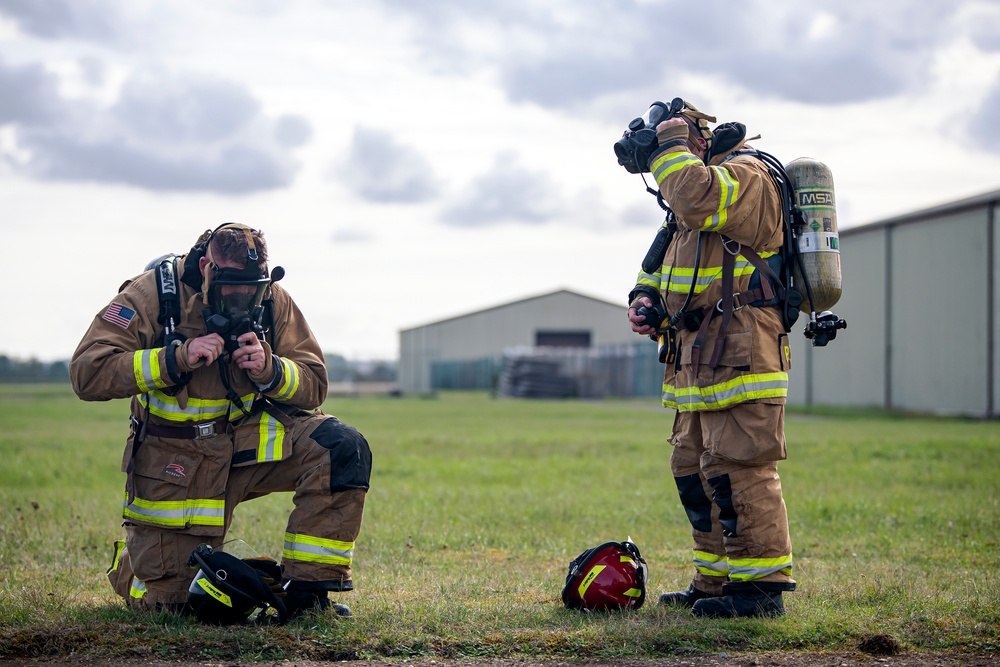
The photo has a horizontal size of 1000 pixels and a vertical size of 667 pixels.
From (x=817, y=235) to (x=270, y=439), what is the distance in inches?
105

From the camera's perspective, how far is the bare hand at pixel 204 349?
443 cm

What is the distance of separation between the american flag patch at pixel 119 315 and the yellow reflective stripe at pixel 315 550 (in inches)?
47.0

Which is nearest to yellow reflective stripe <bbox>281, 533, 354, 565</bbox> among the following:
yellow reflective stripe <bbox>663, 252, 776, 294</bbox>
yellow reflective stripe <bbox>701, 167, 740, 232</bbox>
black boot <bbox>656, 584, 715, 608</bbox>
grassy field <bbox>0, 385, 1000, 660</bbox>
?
grassy field <bbox>0, 385, 1000, 660</bbox>

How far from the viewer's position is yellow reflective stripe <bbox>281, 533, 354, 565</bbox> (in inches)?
178

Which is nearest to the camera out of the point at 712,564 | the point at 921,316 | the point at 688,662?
the point at 688,662

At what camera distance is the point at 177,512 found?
4.55 meters

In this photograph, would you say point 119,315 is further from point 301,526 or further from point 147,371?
point 301,526

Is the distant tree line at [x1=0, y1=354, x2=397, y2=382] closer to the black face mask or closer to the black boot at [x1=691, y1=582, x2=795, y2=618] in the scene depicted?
the black face mask

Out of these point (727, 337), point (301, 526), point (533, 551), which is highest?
point (727, 337)

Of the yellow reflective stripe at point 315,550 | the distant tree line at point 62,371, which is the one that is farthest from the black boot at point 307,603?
the distant tree line at point 62,371

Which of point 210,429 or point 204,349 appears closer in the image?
point 204,349

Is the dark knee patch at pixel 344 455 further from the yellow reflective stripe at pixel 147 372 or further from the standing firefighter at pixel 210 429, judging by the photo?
the yellow reflective stripe at pixel 147 372

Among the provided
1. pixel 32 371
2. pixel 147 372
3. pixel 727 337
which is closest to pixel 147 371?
pixel 147 372

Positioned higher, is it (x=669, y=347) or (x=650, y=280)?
(x=650, y=280)
